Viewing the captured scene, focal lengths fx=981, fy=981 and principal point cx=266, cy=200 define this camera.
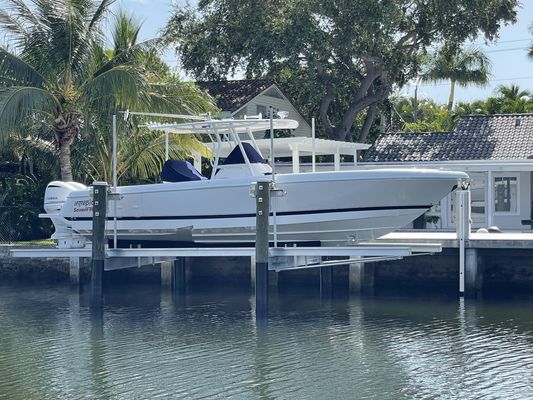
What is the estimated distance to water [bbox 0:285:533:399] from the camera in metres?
14.8

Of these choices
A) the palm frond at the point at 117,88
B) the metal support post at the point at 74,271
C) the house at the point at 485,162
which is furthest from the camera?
the house at the point at 485,162

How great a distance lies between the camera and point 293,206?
2047 cm

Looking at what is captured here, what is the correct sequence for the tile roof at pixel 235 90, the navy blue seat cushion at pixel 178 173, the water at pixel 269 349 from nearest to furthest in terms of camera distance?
the water at pixel 269 349 → the navy blue seat cushion at pixel 178 173 → the tile roof at pixel 235 90

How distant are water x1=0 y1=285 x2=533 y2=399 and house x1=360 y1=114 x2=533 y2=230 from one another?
7.79 metres

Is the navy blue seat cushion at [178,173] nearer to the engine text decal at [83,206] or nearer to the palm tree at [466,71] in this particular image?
the engine text decal at [83,206]

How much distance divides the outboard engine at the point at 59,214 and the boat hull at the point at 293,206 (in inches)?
26.8

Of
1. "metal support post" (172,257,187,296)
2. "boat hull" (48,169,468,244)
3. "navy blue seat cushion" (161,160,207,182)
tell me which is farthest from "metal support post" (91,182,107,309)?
"metal support post" (172,257,187,296)

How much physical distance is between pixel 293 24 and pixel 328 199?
Result: 1757 centimetres

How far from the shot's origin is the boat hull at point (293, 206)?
792 inches

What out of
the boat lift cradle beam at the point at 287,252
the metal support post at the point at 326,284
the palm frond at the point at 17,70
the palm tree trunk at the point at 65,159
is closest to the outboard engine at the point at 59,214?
the boat lift cradle beam at the point at 287,252

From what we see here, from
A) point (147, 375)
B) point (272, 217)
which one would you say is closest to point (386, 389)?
point (147, 375)

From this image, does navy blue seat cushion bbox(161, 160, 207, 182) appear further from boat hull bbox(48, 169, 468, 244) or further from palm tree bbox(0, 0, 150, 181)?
palm tree bbox(0, 0, 150, 181)

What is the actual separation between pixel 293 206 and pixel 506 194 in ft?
41.6

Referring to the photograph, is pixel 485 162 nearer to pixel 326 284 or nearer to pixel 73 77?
pixel 326 284
